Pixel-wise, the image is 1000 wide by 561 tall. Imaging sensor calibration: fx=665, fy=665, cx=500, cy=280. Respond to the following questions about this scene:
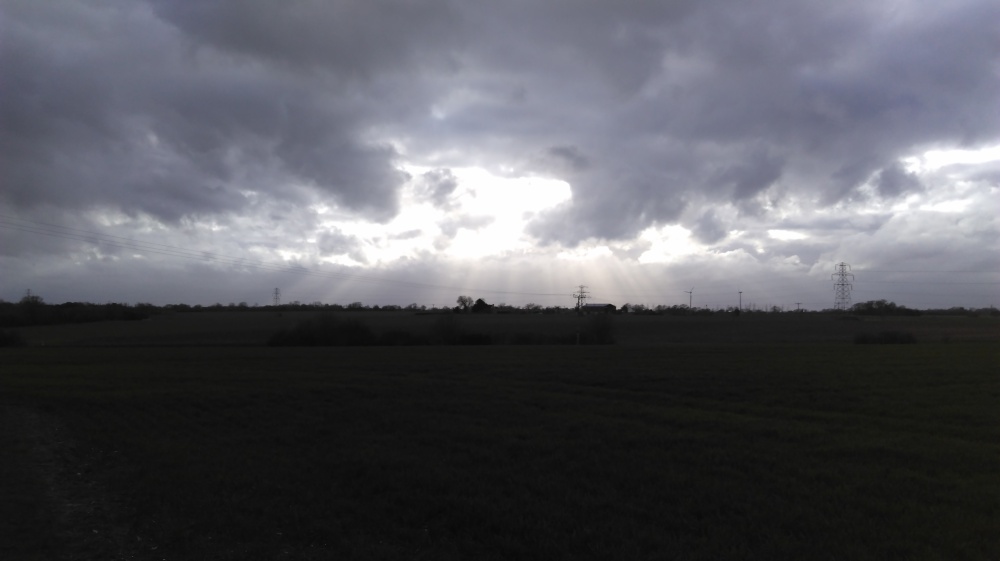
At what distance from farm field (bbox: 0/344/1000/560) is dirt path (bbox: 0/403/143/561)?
40mm

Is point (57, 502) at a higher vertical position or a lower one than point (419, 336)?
lower

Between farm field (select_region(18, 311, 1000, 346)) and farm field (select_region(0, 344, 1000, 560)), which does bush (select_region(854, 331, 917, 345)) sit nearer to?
farm field (select_region(18, 311, 1000, 346))

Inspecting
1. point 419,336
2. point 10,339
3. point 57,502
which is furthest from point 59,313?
point 57,502

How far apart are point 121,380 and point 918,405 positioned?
25199 millimetres

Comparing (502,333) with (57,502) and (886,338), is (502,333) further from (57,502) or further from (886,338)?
(57,502)

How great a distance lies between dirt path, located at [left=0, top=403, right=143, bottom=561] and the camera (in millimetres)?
7164

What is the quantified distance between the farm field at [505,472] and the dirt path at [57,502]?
0.04m

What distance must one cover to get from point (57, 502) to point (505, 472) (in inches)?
242

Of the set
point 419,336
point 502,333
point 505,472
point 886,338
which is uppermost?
point 886,338

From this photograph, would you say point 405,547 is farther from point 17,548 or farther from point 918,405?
point 918,405

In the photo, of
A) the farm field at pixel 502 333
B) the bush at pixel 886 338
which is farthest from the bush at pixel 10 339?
the bush at pixel 886 338

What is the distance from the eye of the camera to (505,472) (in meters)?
10.1

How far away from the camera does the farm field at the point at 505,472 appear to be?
7.20m

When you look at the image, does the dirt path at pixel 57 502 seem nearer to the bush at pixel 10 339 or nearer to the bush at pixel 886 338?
the bush at pixel 10 339
